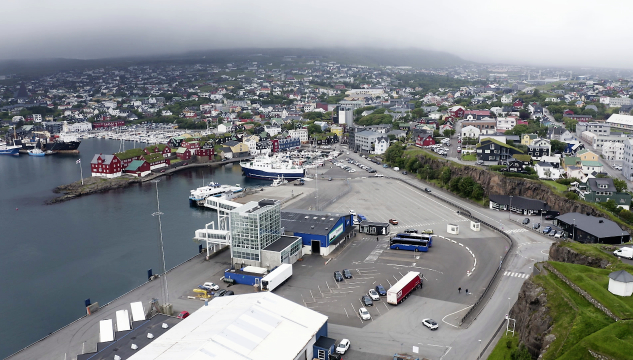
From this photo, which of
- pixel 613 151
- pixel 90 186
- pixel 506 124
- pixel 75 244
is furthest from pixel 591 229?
pixel 90 186

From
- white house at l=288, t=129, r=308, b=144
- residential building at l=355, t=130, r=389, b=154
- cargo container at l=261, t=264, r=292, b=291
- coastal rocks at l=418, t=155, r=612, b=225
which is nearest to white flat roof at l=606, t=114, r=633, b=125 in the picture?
residential building at l=355, t=130, r=389, b=154

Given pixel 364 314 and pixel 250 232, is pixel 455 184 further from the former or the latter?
pixel 364 314

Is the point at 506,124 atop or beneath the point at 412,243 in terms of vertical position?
atop

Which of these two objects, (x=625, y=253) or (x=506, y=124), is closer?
(x=625, y=253)

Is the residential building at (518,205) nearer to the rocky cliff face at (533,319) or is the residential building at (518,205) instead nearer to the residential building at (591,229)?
the residential building at (591,229)

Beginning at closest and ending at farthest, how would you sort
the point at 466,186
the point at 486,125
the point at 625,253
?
1. the point at 625,253
2. the point at 466,186
3. the point at 486,125
